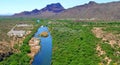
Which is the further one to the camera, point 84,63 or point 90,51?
point 90,51

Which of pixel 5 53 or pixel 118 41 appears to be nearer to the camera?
pixel 5 53

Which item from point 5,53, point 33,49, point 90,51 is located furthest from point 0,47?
point 90,51

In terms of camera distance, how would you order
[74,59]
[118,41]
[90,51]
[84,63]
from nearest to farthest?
[84,63] → [74,59] → [90,51] → [118,41]

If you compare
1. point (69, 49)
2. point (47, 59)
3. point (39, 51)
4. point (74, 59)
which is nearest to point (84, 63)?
point (74, 59)

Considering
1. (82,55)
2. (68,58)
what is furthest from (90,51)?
(68,58)

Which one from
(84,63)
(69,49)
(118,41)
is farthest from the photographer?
(118,41)

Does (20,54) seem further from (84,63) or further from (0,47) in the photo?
(84,63)

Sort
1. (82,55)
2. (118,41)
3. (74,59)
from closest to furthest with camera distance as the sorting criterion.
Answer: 1. (74,59)
2. (82,55)
3. (118,41)

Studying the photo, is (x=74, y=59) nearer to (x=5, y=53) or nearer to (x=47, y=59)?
(x=47, y=59)

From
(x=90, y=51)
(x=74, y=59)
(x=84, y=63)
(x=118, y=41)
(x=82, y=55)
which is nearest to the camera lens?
(x=84, y=63)
